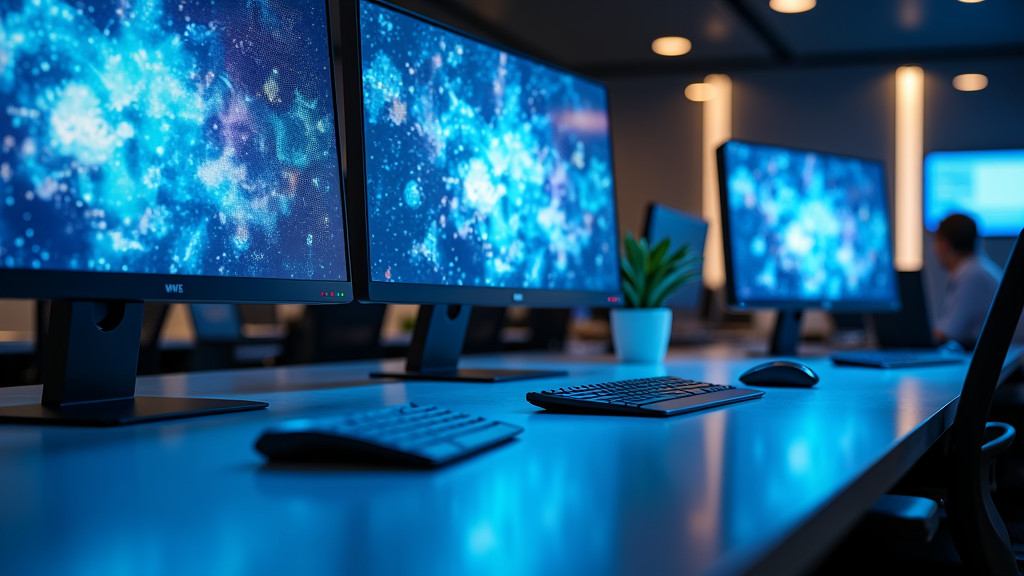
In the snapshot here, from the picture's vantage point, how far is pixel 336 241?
3.81 feet

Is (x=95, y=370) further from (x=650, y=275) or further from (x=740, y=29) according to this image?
(x=740, y=29)

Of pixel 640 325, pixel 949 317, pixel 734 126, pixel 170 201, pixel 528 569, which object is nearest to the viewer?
pixel 528 569

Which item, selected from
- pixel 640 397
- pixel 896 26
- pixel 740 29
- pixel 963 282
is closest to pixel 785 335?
pixel 640 397

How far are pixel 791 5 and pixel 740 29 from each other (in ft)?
1.88

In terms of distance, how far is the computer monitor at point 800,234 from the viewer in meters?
2.17

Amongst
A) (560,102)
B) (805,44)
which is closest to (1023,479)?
(560,102)

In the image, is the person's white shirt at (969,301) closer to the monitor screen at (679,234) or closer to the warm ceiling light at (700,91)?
the monitor screen at (679,234)

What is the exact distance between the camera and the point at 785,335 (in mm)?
2355

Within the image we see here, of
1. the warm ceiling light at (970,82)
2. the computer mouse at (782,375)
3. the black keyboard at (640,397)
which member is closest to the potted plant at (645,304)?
the computer mouse at (782,375)

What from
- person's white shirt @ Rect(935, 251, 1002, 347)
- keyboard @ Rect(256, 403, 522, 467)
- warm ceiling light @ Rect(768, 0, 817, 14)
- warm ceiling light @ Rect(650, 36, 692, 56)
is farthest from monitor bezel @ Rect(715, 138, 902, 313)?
warm ceiling light @ Rect(650, 36, 692, 56)

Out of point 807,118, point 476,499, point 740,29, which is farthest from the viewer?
point 807,118

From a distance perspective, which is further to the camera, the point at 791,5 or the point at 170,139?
the point at 791,5

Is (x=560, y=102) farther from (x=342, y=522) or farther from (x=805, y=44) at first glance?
(x=805, y=44)

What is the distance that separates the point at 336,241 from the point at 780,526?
81cm
